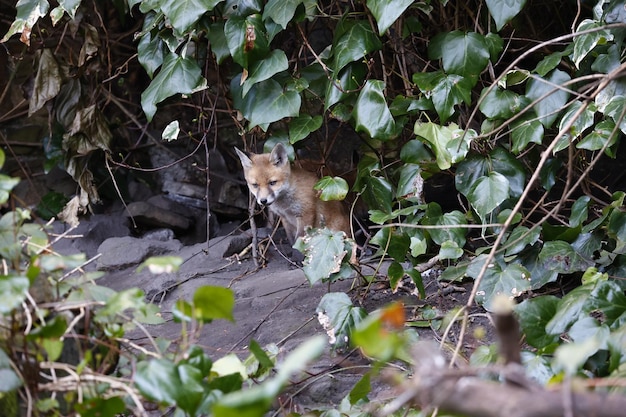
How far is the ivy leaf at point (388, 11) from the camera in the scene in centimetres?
317

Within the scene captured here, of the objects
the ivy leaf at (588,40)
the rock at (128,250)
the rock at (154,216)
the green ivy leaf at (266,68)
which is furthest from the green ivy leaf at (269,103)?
the rock at (154,216)

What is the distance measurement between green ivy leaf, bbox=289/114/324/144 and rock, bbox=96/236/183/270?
177 centimetres

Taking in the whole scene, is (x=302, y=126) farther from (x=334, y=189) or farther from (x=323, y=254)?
(x=323, y=254)

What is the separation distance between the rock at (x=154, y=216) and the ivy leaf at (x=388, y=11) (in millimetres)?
3133

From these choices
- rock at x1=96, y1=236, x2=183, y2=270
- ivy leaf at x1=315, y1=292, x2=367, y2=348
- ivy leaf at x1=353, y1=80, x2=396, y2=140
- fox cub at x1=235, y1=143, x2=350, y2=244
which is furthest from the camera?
fox cub at x1=235, y1=143, x2=350, y2=244

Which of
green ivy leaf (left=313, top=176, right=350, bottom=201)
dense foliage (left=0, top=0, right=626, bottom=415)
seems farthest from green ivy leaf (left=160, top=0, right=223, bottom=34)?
green ivy leaf (left=313, top=176, right=350, bottom=201)

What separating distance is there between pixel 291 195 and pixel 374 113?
6.30 feet

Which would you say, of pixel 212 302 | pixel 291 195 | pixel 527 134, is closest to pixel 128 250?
pixel 291 195

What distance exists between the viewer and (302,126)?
395cm

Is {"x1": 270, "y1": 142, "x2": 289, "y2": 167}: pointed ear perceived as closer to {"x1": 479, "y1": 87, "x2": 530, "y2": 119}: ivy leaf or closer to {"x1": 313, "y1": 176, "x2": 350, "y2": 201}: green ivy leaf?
{"x1": 313, "y1": 176, "x2": 350, "y2": 201}: green ivy leaf

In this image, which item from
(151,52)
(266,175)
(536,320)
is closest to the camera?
(536,320)

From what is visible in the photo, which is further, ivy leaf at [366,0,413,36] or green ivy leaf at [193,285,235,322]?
ivy leaf at [366,0,413,36]

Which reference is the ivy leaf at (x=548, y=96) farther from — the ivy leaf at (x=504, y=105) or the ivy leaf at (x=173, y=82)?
the ivy leaf at (x=173, y=82)

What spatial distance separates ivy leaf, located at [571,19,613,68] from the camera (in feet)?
10.2
